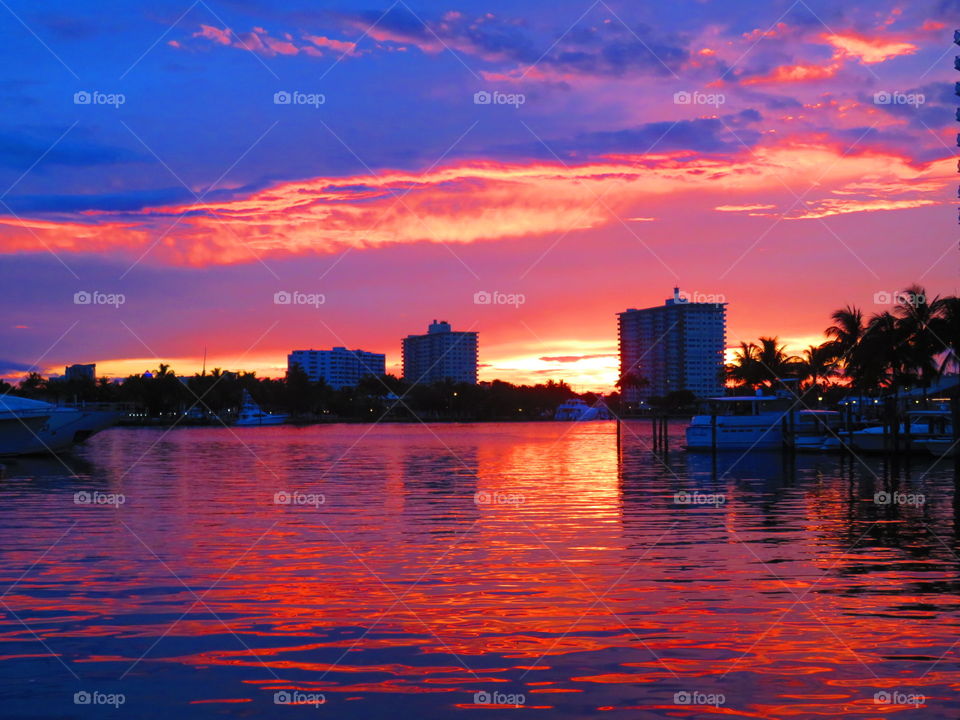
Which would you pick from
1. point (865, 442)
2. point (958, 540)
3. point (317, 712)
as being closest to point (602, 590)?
point (317, 712)

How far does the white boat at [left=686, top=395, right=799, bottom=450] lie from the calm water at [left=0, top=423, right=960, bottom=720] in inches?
1591

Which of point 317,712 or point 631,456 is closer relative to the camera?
point 317,712

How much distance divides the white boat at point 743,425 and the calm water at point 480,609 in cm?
4041

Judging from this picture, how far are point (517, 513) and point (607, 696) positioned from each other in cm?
1955

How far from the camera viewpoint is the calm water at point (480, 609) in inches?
435

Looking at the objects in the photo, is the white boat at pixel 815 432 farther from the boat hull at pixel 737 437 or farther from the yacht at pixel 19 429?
the yacht at pixel 19 429

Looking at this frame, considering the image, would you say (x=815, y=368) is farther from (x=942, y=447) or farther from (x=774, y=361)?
(x=942, y=447)

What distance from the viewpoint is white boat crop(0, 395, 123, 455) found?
202ft

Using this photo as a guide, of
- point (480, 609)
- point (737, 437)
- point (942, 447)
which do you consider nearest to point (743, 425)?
point (737, 437)

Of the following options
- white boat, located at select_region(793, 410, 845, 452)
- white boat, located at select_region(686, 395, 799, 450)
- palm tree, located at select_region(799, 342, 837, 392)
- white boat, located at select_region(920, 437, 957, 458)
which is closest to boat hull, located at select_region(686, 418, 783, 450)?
white boat, located at select_region(686, 395, 799, 450)

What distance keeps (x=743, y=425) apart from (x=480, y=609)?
62046mm

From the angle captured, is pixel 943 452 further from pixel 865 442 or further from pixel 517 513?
pixel 517 513

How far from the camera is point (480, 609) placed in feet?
51.1

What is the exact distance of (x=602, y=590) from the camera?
17.2 meters
